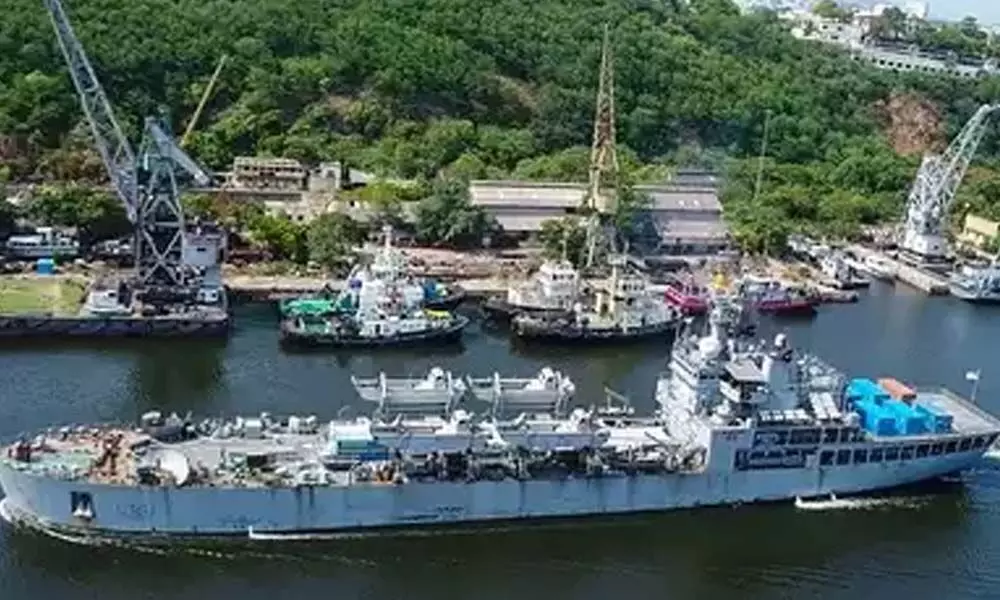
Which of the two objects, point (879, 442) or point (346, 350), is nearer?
point (879, 442)

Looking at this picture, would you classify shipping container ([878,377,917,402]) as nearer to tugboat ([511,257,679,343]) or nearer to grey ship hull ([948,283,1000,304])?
tugboat ([511,257,679,343])

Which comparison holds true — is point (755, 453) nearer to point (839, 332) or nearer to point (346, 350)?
point (346, 350)

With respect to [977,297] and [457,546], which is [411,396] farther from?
[977,297]

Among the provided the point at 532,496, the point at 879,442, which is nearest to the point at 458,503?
the point at 532,496

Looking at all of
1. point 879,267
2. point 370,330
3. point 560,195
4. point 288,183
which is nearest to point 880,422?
point 370,330

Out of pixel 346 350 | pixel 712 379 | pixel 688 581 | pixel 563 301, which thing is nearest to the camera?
pixel 688 581

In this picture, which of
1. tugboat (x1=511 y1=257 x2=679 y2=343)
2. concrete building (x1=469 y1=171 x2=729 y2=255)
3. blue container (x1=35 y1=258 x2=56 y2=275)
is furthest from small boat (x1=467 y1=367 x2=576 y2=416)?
concrete building (x1=469 y1=171 x2=729 y2=255)
